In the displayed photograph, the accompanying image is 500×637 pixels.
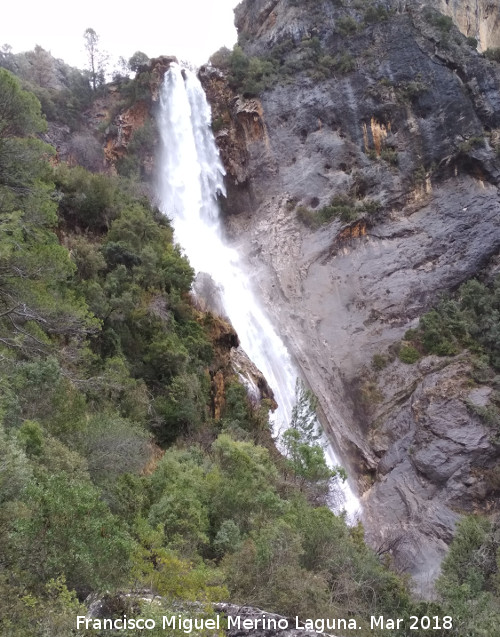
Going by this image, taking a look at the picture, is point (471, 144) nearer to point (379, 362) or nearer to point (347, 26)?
point (347, 26)

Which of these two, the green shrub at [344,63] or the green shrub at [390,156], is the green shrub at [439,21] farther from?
the green shrub at [390,156]

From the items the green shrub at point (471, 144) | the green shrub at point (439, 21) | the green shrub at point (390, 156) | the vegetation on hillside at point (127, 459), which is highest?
the green shrub at point (439, 21)

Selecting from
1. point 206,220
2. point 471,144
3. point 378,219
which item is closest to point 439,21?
point 471,144

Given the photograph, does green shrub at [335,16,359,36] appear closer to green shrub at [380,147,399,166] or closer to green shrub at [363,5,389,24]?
green shrub at [363,5,389,24]

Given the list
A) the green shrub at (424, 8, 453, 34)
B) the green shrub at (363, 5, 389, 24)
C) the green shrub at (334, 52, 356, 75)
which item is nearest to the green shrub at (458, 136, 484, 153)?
the green shrub at (334, 52, 356, 75)

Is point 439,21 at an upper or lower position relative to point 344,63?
upper

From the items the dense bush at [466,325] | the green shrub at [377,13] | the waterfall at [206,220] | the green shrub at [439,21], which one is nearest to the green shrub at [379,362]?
the dense bush at [466,325]

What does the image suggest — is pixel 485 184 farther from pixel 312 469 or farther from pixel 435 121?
pixel 312 469
